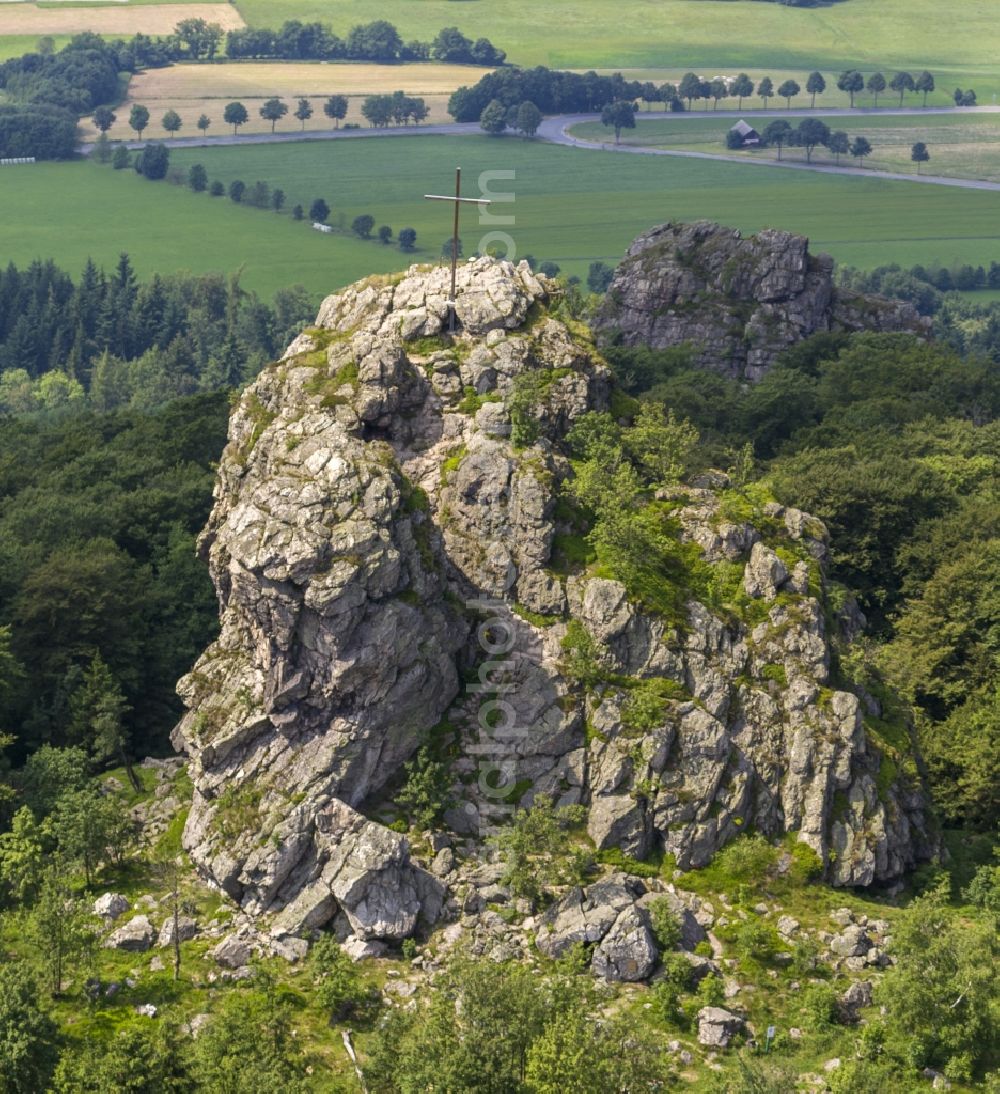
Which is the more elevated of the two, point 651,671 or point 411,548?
point 411,548

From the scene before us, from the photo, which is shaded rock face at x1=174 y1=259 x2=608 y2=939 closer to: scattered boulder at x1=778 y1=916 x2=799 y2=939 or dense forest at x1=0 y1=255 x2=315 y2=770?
dense forest at x1=0 y1=255 x2=315 y2=770

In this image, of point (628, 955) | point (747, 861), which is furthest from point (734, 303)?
point (628, 955)

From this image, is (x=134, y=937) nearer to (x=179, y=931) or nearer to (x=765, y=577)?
(x=179, y=931)

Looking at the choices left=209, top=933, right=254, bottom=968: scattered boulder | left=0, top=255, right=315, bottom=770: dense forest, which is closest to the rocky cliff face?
left=209, top=933, right=254, bottom=968: scattered boulder

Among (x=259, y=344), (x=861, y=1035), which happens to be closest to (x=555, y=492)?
(x=861, y=1035)

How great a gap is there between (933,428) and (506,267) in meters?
47.7

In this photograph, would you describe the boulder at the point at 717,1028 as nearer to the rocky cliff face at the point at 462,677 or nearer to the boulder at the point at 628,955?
the boulder at the point at 628,955

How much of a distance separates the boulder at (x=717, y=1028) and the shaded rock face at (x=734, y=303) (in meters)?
89.0

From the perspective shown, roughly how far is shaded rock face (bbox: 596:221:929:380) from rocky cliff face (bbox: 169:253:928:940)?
75.3 meters

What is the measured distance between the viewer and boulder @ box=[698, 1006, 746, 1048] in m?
48.4

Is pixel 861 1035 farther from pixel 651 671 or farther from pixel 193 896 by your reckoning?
pixel 193 896

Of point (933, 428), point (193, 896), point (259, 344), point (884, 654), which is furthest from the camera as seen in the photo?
point (259, 344)

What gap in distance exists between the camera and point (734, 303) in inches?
5423

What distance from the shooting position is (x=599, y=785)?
180 feet
